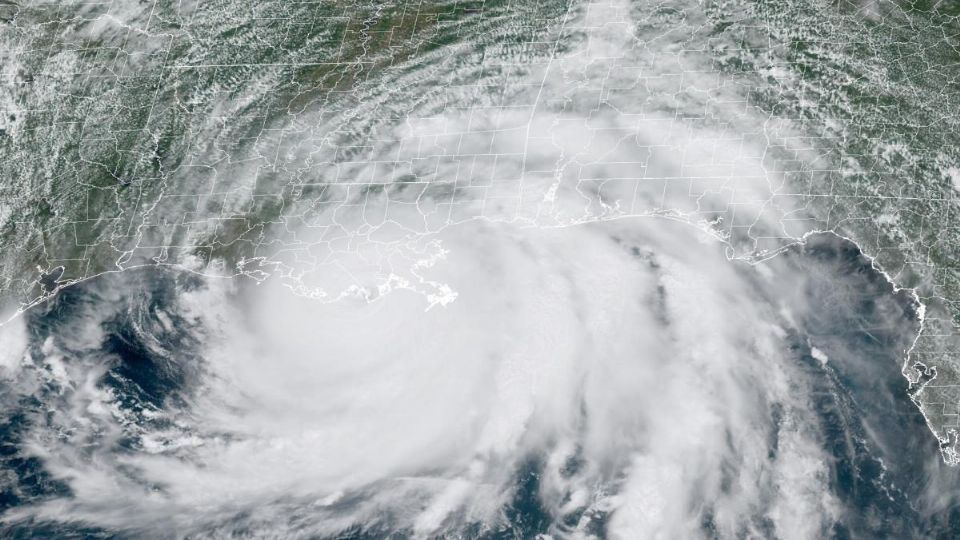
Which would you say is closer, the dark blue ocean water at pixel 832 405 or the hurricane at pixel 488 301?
the dark blue ocean water at pixel 832 405

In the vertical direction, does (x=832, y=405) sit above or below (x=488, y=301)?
below

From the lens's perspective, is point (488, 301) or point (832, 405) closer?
point (832, 405)

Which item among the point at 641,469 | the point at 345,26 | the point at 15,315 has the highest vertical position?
the point at 345,26

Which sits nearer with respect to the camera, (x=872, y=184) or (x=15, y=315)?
(x=872, y=184)

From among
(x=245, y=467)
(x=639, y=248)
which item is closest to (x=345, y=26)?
(x=639, y=248)

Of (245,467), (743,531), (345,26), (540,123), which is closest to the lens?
(743,531)

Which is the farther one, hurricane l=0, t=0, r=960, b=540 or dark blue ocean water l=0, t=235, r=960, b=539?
hurricane l=0, t=0, r=960, b=540

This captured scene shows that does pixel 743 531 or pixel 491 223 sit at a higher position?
pixel 491 223

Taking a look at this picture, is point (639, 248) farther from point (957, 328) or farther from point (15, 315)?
point (15, 315)

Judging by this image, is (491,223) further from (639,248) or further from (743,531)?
(743,531)

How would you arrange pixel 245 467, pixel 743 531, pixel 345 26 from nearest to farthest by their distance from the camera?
pixel 743 531 < pixel 245 467 < pixel 345 26
